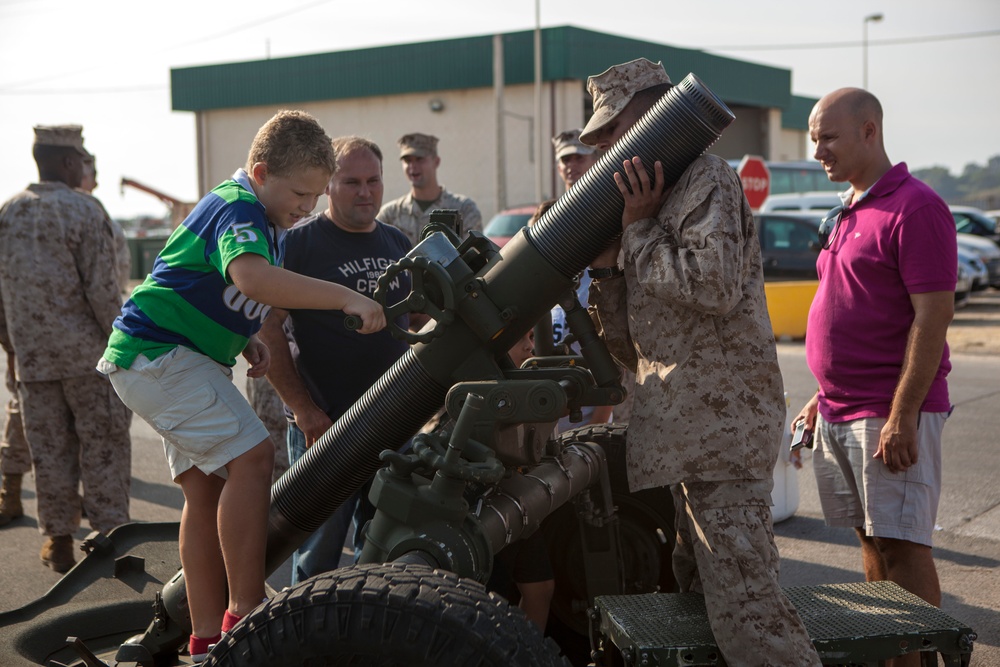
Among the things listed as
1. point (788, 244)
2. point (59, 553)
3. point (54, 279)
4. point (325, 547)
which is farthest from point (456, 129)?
point (325, 547)

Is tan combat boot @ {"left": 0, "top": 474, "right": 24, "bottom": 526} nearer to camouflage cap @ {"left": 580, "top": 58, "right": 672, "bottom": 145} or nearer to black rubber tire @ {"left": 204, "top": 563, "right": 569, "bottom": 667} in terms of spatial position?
black rubber tire @ {"left": 204, "top": 563, "right": 569, "bottom": 667}

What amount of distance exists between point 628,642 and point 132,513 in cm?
471

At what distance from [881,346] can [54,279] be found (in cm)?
433

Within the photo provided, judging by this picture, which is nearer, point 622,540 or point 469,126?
point 622,540

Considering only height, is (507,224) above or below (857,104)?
below

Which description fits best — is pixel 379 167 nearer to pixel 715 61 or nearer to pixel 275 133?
pixel 275 133

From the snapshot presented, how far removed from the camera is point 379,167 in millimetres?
4523

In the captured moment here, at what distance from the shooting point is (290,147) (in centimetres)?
308

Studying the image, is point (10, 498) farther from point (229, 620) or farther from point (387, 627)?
point (387, 627)

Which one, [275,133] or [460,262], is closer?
[460,262]

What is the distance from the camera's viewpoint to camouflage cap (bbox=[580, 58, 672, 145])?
2910mm

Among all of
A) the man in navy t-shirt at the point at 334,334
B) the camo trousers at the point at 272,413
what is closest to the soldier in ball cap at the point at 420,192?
the camo trousers at the point at 272,413

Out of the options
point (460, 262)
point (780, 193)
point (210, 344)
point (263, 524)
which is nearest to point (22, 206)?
point (210, 344)

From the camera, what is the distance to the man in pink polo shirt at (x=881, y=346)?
3.48 m
